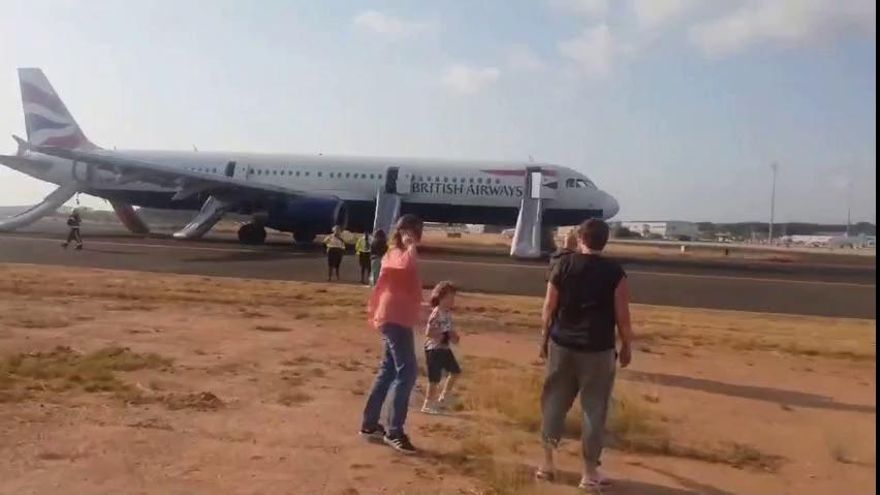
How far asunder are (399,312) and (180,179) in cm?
2874

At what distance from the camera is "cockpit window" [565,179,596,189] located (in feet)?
111

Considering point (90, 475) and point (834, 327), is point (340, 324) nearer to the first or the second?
point (90, 475)

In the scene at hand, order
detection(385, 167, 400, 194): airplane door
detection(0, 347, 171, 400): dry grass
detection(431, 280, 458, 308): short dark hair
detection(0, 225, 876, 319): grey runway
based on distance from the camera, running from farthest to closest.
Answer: detection(385, 167, 400, 194): airplane door, detection(0, 225, 876, 319): grey runway, detection(431, 280, 458, 308): short dark hair, detection(0, 347, 171, 400): dry grass

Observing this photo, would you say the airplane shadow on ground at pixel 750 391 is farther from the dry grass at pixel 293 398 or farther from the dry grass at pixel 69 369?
the dry grass at pixel 69 369

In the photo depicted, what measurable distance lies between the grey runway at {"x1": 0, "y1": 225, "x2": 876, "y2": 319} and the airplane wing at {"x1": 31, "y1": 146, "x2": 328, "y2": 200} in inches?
88.6

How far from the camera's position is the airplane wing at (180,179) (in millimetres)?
31938

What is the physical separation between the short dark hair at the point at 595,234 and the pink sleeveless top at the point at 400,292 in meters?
1.33

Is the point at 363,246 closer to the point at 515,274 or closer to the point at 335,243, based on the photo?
the point at 335,243

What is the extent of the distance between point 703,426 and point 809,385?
2734 mm

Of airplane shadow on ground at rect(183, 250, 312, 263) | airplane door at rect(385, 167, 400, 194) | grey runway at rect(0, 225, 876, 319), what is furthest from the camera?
airplane door at rect(385, 167, 400, 194)

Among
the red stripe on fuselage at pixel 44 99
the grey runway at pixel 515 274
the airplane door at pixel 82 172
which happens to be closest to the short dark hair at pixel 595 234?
the grey runway at pixel 515 274

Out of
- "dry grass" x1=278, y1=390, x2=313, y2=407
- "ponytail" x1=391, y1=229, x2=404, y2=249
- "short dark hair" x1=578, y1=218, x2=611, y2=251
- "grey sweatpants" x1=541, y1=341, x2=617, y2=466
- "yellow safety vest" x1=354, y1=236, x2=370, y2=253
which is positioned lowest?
"dry grass" x1=278, y1=390, x2=313, y2=407

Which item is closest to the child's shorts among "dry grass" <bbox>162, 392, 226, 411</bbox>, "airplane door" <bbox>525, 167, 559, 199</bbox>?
"dry grass" <bbox>162, 392, 226, 411</bbox>

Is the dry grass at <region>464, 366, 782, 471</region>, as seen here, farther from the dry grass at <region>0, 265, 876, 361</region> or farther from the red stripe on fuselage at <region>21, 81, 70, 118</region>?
the red stripe on fuselage at <region>21, 81, 70, 118</region>
